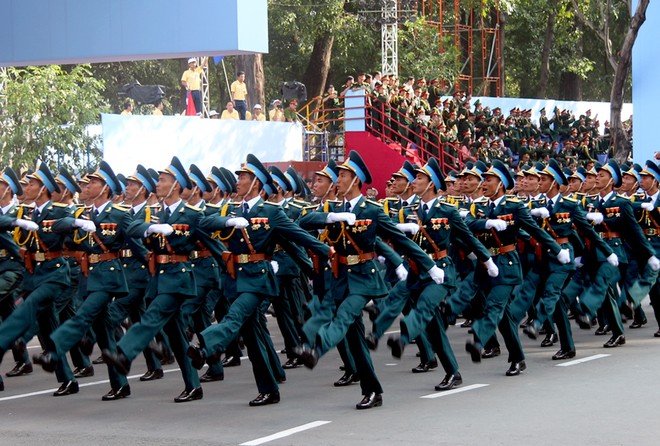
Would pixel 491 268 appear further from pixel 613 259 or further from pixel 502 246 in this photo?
pixel 613 259

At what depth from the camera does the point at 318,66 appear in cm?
4062

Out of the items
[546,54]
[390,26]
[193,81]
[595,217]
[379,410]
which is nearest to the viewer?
[379,410]

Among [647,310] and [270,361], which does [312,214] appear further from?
[647,310]

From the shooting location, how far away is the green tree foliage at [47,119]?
20484 mm

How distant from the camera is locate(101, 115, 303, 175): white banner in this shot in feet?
63.1

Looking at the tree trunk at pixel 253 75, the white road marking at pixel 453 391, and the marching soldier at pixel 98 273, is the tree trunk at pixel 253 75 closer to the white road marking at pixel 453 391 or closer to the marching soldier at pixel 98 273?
the marching soldier at pixel 98 273

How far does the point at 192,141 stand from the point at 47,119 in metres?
2.50

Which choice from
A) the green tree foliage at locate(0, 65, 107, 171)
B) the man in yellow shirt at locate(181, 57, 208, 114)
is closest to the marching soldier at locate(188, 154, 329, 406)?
the green tree foliage at locate(0, 65, 107, 171)

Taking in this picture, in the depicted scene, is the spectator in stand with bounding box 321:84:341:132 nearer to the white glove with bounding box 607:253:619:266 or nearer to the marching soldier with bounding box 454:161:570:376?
the white glove with bounding box 607:253:619:266

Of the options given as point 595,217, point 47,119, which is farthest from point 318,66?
point 595,217

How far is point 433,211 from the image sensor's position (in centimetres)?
1172

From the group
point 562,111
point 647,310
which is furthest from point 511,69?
point 647,310

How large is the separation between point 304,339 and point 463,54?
116 feet

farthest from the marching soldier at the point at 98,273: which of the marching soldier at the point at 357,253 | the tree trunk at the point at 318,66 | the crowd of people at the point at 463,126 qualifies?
the tree trunk at the point at 318,66
